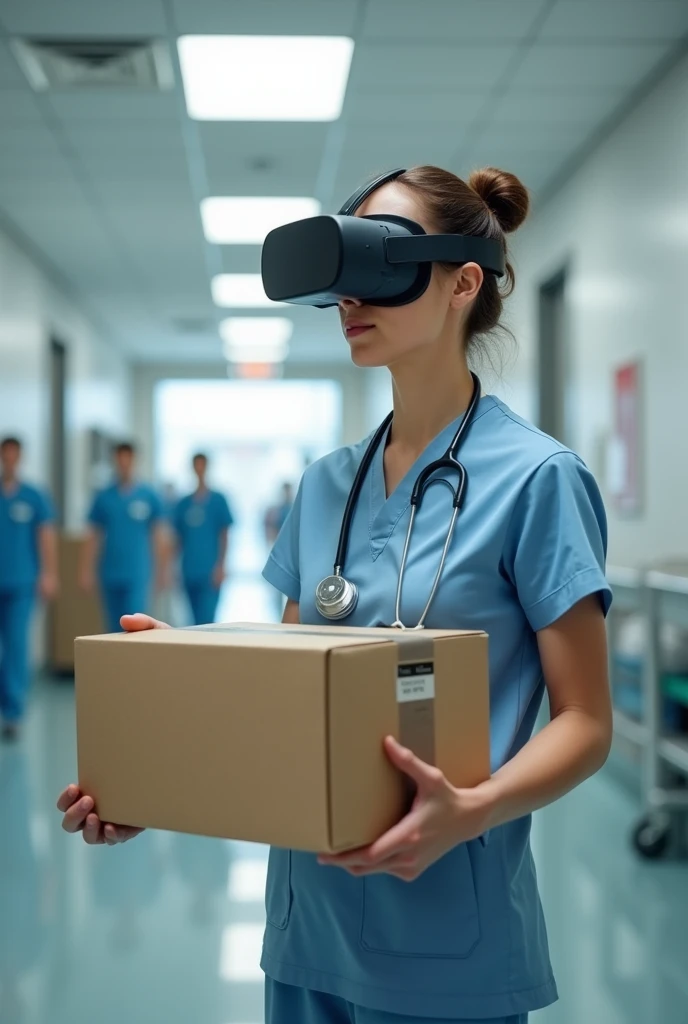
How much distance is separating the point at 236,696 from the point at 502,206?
0.56 m

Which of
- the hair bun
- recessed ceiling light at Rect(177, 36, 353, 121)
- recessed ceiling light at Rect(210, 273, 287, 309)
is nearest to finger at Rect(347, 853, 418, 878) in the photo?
the hair bun

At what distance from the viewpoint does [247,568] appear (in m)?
15.1

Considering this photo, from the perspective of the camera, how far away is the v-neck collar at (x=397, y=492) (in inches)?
38.3

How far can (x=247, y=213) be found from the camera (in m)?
5.49

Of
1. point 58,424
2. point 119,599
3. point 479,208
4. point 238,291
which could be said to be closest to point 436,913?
point 479,208

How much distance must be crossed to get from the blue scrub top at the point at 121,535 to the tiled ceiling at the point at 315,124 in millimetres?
1414

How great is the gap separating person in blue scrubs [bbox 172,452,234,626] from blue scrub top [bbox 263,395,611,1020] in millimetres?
5144

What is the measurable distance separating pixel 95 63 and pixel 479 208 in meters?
2.93

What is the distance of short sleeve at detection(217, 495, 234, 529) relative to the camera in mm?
6082

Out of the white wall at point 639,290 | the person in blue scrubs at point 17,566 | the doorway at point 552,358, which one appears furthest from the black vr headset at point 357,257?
the doorway at point 552,358

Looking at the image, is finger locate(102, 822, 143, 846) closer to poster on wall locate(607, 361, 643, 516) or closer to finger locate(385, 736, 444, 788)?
finger locate(385, 736, 444, 788)

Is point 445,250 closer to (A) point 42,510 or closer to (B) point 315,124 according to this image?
(B) point 315,124

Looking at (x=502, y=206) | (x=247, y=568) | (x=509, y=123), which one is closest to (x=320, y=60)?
(x=509, y=123)

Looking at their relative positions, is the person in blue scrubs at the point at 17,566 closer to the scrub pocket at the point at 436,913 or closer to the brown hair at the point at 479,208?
the brown hair at the point at 479,208
